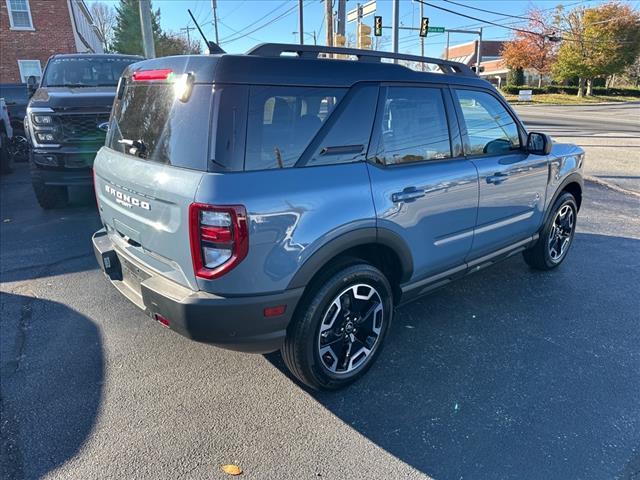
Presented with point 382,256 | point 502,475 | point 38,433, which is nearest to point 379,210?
point 382,256

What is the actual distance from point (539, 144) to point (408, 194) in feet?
5.66

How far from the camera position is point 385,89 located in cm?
288

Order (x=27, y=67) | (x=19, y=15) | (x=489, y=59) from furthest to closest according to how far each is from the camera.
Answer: (x=489, y=59) < (x=27, y=67) < (x=19, y=15)

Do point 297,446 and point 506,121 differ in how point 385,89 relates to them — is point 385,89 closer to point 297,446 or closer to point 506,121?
point 506,121

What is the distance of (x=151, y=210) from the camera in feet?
8.35

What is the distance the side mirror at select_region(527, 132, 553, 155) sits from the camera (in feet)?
12.9

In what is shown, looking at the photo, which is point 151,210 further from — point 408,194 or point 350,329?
point 408,194

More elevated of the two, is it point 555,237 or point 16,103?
point 16,103

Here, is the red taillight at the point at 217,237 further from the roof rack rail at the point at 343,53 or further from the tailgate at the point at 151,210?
the roof rack rail at the point at 343,53

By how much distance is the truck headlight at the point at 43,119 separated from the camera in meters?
6.16

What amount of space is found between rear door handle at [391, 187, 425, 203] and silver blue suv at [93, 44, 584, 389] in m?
0.01

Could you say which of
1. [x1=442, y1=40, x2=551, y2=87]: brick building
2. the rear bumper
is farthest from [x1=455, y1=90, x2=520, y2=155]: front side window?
[x1=442, y1=40, x2=551, y2=87]: brick building

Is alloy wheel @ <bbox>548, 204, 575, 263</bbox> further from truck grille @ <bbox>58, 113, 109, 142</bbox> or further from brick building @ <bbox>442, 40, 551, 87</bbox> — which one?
brick building @ <bbox>442, 40, 551, 87</bbox>

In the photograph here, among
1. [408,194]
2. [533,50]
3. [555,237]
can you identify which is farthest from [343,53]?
[533,50]
